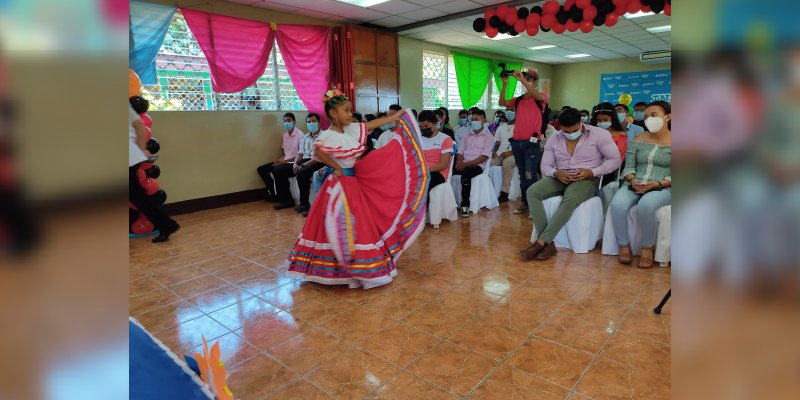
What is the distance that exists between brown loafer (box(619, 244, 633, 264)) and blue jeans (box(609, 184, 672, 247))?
4cm

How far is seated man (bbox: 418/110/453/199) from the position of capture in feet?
15.0

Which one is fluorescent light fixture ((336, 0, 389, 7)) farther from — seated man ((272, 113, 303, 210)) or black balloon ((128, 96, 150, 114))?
black balloon ((128, 96, 150, 114))

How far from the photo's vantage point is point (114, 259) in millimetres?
280

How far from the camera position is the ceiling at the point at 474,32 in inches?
230

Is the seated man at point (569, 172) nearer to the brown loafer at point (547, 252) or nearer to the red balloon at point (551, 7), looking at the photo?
the brown loafer at point (547, 252)

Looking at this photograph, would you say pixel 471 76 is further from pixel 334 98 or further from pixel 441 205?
pixel 334 98

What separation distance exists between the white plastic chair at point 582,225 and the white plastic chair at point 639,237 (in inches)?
4.8

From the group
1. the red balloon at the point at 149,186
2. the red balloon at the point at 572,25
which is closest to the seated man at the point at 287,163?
the red balloon at the point at 149,186

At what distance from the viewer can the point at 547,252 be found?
3.53 metres

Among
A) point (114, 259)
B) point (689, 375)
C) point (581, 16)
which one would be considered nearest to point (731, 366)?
point (689, 375)

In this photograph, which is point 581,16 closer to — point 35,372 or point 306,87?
point 306,87

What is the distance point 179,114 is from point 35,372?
5619 mm

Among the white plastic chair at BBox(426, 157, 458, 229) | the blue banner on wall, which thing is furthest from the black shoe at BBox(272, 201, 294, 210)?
the blue banner on wall

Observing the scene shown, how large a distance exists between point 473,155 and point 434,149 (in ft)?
2.97
